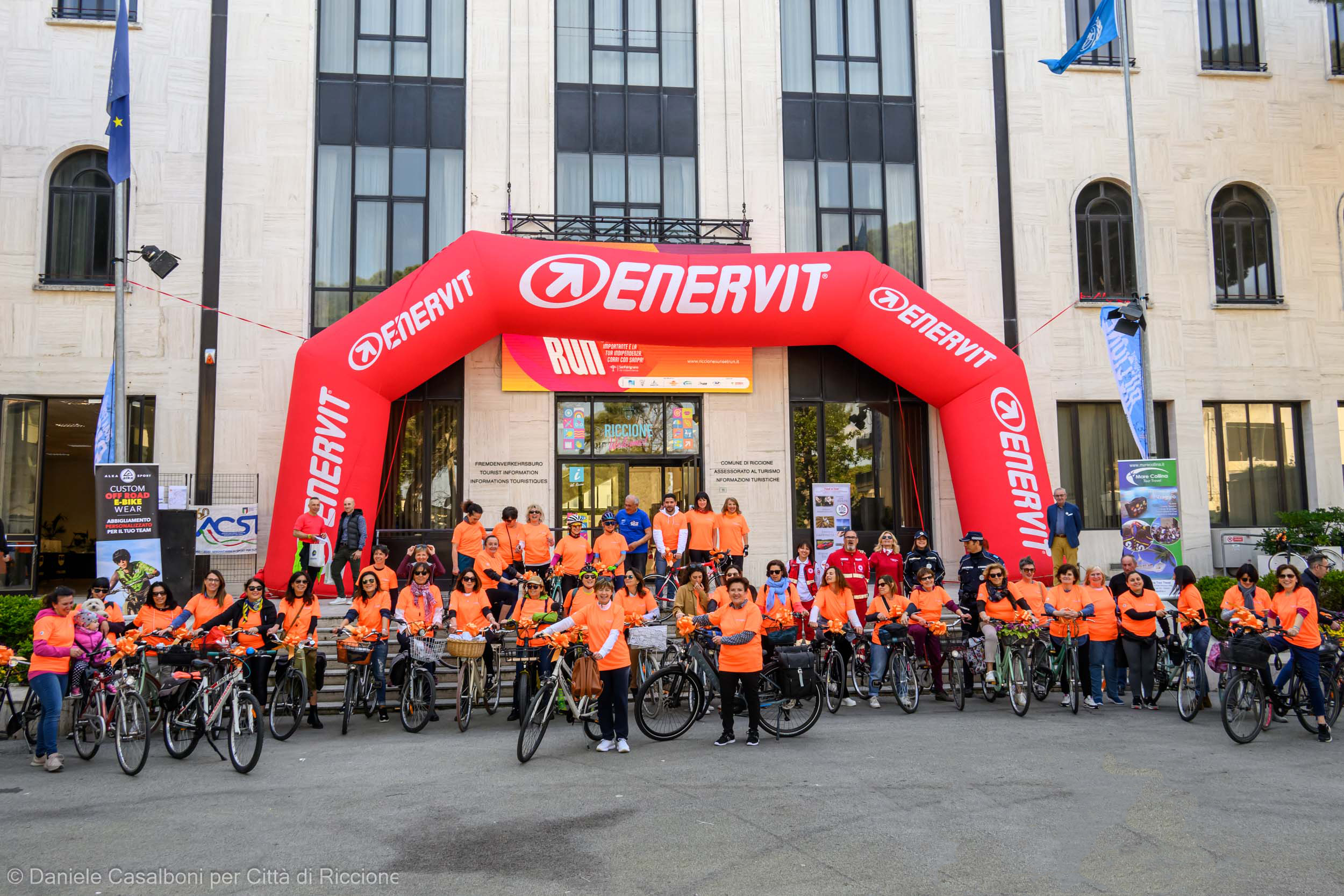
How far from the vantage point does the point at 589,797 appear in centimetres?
804

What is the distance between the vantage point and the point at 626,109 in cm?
1994

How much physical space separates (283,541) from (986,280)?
13933 mm

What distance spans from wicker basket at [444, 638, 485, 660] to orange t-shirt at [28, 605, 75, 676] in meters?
3.65

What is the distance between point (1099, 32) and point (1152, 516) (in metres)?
8.48

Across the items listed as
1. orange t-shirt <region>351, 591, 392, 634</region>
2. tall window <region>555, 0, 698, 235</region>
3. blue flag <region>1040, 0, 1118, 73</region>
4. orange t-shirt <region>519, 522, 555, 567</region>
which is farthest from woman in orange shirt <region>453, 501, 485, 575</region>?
blue flag <region>1040, 0, 1118, 73</region>

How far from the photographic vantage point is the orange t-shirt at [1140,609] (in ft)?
39.8

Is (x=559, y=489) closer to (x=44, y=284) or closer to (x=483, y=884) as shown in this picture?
(x=44, y=284)

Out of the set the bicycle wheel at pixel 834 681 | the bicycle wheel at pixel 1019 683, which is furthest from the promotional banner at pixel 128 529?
the bicycle wheel at pixel 1019 683

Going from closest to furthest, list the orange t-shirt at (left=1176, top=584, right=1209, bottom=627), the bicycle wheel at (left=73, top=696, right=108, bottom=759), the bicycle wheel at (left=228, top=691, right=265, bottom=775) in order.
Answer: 1. the bicycle wheel at (left=228, top=691, right=265, bottom=775)
2. the bicycle wheel at (left=73, top=696, right=108, bottom=759)
3. the orange t-shirt at (left=1176, top=584, right=1209, bottom=627)

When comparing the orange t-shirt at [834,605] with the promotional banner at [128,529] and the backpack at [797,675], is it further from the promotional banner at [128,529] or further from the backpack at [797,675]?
the promotional banner at [128,529]

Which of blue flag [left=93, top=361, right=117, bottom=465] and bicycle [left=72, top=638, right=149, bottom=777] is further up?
blue flag [left=93, top=361, right=117, bottom=465]

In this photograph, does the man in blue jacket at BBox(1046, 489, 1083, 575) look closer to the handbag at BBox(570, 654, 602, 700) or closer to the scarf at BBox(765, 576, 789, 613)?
the scarf at BBox(765, 576, 789, 613)

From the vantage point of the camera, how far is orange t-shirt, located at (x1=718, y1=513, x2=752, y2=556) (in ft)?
54.1

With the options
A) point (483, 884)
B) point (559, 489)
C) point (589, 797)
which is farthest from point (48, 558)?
point (483, 884)
